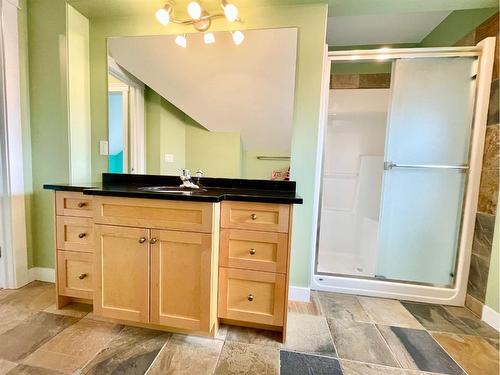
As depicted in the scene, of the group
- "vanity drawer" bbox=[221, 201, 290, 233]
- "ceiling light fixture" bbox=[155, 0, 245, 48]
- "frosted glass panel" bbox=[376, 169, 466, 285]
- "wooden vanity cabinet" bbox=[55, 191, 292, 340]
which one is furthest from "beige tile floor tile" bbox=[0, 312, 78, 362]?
"frosted glass panel" bbox=[376, 169, 466, 285]

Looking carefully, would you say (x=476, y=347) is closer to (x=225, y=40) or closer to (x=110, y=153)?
(x=225, y=40)

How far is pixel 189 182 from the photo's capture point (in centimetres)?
169

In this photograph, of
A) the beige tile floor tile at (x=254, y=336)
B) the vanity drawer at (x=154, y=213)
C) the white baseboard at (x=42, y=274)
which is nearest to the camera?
the vanity drawer at (x=154, y=213)

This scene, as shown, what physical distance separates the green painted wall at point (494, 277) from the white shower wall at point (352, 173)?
3.28 ft

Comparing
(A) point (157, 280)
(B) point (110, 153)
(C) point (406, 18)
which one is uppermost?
(C) point (406, 18)

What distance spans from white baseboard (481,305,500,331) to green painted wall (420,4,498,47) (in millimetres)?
2009

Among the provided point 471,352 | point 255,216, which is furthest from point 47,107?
point 471,352

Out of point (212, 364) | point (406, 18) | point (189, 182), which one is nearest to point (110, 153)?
point (189, 182)

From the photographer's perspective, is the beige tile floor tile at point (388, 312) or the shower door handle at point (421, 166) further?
the shower door handle at point (421, 166)

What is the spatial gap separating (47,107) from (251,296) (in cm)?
205

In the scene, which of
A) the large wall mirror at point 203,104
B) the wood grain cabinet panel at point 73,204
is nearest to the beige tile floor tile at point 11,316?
the wood grain cabinet panel at point 73,204

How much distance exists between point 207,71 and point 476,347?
8.08 feet

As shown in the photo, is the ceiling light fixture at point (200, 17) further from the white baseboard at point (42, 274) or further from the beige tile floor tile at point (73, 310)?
the white baseboard at point (42, 274)

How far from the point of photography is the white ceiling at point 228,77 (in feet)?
5.45
